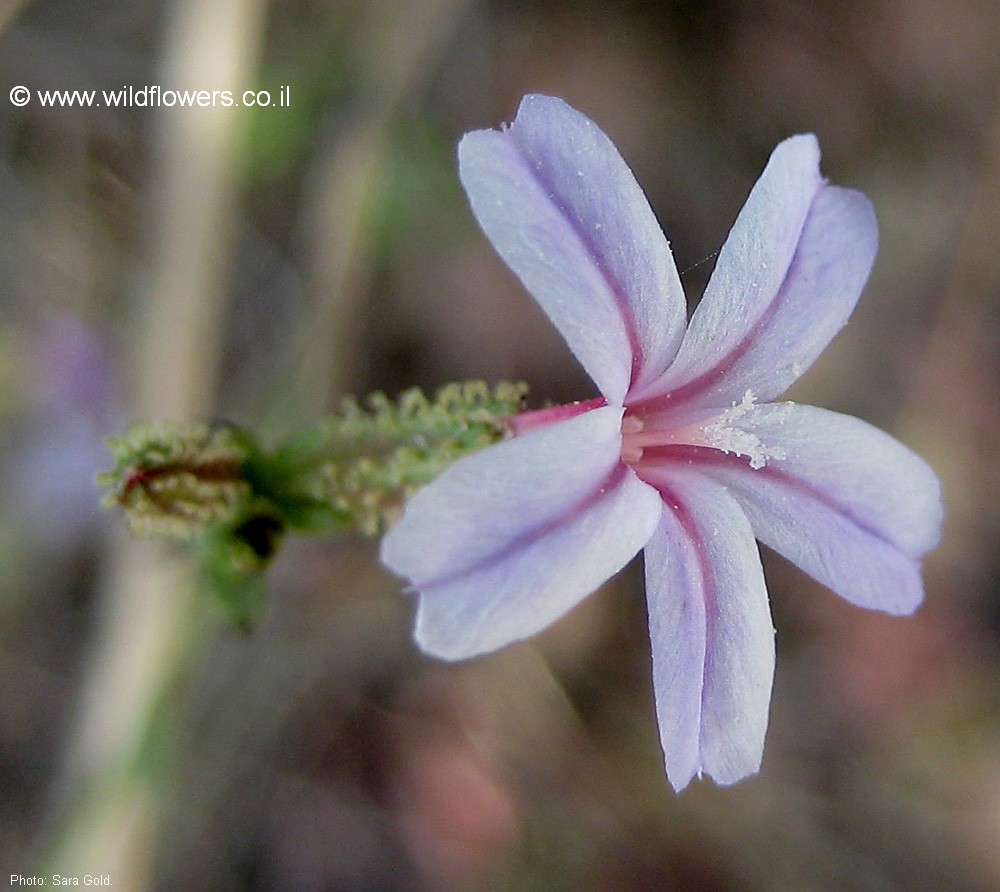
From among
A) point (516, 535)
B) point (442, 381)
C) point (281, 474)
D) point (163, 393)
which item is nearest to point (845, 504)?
point (516, 535)

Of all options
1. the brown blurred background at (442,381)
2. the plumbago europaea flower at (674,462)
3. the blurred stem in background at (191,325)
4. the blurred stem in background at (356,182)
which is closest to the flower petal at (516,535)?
the plumbago europaea flower at (674,462)

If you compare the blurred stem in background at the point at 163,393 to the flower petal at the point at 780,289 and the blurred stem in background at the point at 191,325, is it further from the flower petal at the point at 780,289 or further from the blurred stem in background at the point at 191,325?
the flower petal at the point at 780,289

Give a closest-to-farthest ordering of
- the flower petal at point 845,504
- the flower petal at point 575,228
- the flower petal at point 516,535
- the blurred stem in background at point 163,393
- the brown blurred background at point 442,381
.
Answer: the flower petal at point 516,535 < the flower petal at point 575,228 < the flower petal at point 845,504 < the blurred stem in background at point 163,393 < the brown blurred background at point 442,381

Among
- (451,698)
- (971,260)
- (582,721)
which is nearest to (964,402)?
(971,260)

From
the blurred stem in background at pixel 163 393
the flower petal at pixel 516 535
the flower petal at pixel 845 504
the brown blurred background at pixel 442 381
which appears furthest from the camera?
the brown blurred background at pixel 442 381

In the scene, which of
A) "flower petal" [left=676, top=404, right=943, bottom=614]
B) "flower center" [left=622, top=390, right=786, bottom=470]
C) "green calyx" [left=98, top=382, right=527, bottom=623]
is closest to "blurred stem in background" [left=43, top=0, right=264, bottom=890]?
"green calyx" [left=98, top=382, right=527, bottom=623]

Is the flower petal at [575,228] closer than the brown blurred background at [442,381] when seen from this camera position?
Yes

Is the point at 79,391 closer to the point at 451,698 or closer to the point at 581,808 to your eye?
the point at 451,698
